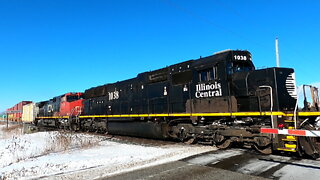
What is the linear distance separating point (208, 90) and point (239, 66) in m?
1.49

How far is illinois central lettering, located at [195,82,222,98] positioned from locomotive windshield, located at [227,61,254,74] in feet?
2.37

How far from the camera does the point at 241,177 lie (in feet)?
17.1

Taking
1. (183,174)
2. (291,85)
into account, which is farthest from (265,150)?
(183,174)

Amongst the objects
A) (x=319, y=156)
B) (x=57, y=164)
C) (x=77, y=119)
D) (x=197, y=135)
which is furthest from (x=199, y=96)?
(x=77, y=119)

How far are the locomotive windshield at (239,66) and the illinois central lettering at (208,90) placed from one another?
72 centimetres

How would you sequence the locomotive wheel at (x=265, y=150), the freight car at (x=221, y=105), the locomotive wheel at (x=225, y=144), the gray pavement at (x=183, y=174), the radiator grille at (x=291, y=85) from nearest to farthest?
the gray pavement at (x=183, y=174)
the freight car at (x=221, y=105)
the locomotive wheel at (x=265, y=150)
the radiator grille at (x=291, y=85)
the locomotive wheel at (x=225, y=144)

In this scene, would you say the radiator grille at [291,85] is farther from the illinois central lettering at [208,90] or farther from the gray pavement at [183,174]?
the gray pavement at [183,174]

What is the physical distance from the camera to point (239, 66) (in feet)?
29.8

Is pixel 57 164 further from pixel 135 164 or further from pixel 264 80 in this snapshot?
pixel 264 80

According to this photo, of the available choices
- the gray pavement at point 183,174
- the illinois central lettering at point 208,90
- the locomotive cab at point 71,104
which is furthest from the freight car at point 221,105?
the locomotive cab at point 71,104

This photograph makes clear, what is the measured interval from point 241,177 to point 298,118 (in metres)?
3.20

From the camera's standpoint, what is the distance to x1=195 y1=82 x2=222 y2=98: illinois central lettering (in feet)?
29.2

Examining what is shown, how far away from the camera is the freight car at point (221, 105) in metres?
7.27

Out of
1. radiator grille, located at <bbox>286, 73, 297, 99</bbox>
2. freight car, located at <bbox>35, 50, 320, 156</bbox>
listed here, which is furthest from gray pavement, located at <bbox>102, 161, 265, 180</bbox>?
radiator grille, located at <bbox>286, 73, 297, 99</bbox>
